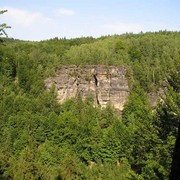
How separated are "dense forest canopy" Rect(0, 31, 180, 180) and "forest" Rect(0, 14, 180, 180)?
0.05 meters

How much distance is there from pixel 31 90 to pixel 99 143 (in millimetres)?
26653

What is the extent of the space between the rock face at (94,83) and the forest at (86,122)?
220 cm

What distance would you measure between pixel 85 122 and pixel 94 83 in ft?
56.8

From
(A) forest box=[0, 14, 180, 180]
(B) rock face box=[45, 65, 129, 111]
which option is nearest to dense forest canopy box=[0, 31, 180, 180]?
(A) forest box=[0, 14, 180, 180]

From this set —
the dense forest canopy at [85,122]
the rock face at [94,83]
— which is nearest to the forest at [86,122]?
the dense forest canopy at [85,122]

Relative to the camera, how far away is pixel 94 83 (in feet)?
246

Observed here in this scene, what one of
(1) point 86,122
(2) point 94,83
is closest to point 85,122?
(1) point 86,122

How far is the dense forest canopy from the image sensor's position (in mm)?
21703

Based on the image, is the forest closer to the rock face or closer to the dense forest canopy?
the dense forest canopy

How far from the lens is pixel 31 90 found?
74.8 meters

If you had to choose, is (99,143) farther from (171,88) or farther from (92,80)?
(171,88)

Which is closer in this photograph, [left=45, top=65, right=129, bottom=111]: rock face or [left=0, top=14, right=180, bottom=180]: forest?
[left=0, top=14, right=180, bottom=180]: forest

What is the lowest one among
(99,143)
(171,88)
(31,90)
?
(99,143)

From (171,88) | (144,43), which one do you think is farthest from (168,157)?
(144,43)
